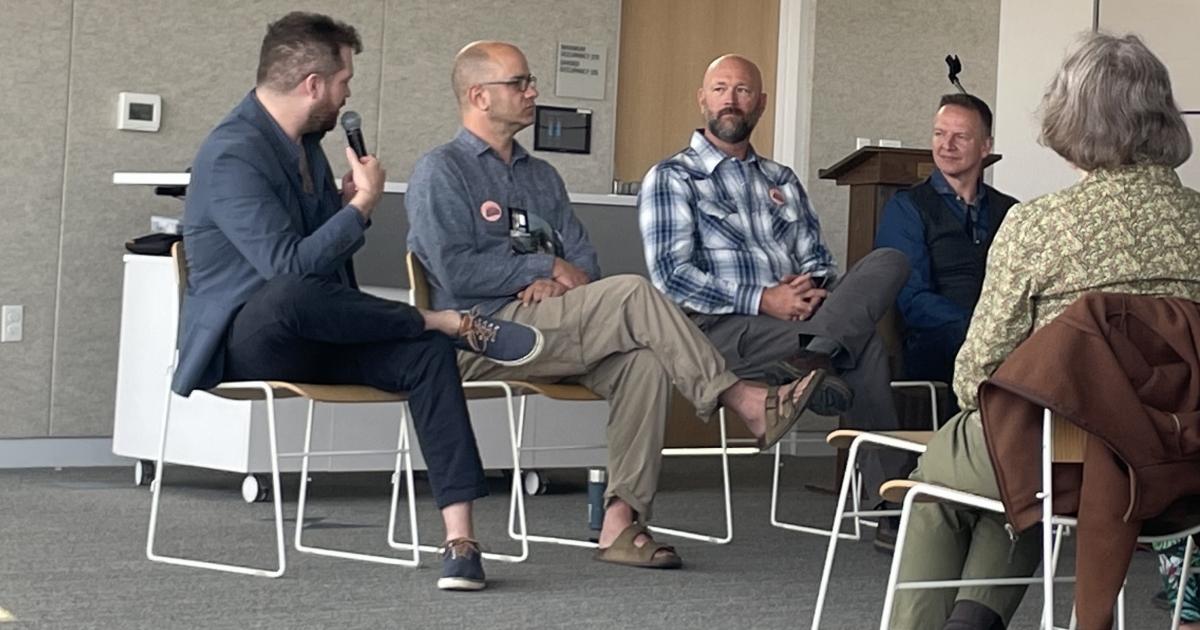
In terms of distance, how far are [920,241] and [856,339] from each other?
80 centimetres

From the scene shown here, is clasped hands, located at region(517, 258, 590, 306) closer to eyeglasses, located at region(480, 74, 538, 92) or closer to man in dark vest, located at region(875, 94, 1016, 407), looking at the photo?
eyeglasses, located at region(480, 74, 538, 92)

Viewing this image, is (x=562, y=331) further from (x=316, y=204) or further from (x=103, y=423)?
(x=103, y=423)

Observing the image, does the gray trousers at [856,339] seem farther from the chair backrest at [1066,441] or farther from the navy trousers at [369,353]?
the chair backrest at [1066,441]

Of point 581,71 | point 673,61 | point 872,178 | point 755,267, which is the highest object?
point 673,61

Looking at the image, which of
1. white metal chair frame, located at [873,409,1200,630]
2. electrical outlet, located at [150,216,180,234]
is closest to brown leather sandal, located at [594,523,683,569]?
white metal chair frame, located at [873,409,1200,630]

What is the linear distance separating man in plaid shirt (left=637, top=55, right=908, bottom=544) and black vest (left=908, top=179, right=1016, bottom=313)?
1.07 feet

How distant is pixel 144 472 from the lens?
5.32 meters

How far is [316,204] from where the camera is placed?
3900mm

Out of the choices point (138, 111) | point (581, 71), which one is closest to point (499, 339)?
point (138, 111)

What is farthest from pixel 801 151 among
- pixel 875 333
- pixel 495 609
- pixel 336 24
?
pixel 495 609

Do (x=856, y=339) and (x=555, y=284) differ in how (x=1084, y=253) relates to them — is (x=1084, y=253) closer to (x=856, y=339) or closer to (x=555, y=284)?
(x=856, y=339)

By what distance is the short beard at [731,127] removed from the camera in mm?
4773

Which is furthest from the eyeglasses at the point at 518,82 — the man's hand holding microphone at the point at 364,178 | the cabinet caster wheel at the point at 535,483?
the cabinet caster wheel at the point at 535,483

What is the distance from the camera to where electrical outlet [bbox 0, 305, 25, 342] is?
5621mm
